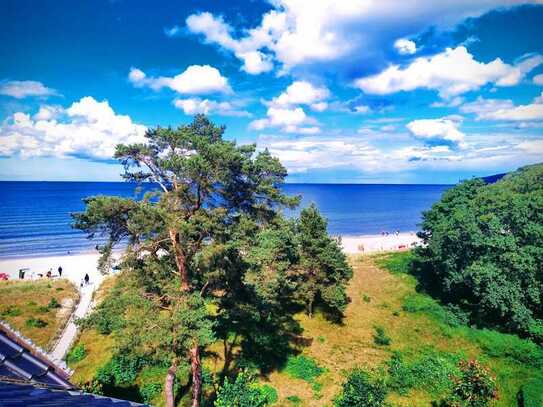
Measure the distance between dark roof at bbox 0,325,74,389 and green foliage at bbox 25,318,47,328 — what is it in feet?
80.7

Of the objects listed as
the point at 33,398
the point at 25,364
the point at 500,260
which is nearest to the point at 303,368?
the point at 500,260

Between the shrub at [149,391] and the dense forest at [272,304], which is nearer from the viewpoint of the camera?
the dense forest at [272,304]

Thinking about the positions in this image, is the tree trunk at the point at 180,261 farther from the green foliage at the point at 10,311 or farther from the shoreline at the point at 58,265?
the shoreline at the point at 58,265

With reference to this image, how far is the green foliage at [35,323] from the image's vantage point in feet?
90.8

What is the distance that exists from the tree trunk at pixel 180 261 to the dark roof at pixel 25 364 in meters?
7.65

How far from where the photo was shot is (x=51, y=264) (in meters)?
52.6

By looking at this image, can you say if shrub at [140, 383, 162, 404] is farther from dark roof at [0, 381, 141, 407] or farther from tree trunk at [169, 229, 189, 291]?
dark roof at [0, 381, 141, 407]

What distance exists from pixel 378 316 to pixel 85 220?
88.6ft

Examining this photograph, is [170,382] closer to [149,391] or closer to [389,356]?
[149,391]

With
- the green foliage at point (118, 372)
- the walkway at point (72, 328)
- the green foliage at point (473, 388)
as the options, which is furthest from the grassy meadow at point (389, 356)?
the green foliage at point (473, 388)

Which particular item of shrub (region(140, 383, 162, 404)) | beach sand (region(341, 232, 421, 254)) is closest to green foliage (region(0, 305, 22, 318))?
shrub (region(140, 383, 162, 404))

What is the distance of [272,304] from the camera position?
86.1 feet

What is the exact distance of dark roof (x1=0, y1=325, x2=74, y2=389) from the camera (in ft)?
21.4

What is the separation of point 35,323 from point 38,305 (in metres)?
4.54
